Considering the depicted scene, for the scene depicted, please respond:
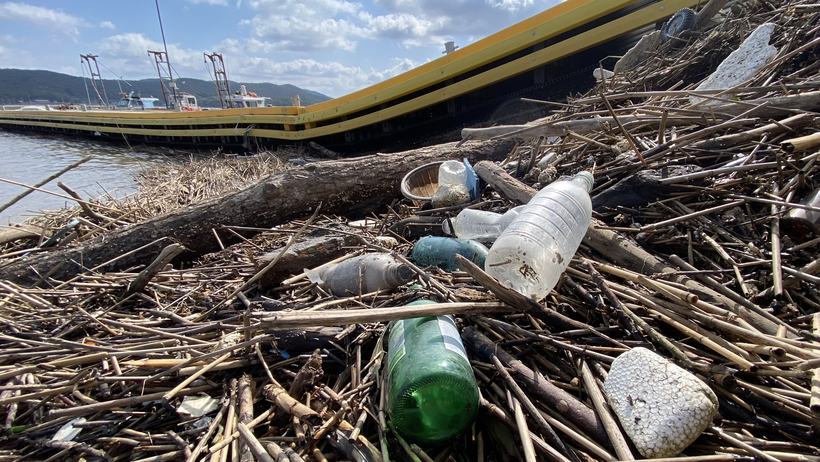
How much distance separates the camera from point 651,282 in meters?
1.43

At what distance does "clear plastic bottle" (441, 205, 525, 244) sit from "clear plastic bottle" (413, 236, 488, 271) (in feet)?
0.98

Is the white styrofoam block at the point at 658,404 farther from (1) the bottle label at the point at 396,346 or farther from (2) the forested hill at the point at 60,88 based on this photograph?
(2) the forested hill at the point at 60,88

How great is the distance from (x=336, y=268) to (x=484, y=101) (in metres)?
6.58

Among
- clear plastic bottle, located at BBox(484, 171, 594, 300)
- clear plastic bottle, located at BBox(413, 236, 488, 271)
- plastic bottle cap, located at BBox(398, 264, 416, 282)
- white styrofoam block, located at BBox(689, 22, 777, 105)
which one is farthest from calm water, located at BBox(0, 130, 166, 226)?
white styrofoam block, located at BBox(689, 22, 777, 105)

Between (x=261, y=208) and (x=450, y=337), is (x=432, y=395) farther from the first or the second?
(x=261, y=208)

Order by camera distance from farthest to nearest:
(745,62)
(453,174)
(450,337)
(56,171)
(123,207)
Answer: (56,171) → (123,207) → (453,174) → (745,62) → (450,337)

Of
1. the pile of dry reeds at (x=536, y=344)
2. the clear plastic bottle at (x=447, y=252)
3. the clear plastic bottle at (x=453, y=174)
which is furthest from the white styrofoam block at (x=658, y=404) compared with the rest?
the clear plastic bottle at (x=453, y=174)

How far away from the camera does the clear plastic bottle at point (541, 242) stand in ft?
5.35

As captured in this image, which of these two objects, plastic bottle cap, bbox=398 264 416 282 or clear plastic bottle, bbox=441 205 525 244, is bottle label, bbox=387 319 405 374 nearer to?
plastic bottle cap, bbox=398 264 416 282

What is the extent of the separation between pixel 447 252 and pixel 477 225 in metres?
0.52

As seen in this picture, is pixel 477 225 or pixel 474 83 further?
pixel 474 83

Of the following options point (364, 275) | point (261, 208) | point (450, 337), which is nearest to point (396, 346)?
point (450, 337)

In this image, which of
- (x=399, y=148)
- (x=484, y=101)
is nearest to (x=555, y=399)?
(x=484, y=101)

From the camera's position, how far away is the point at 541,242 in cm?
171
